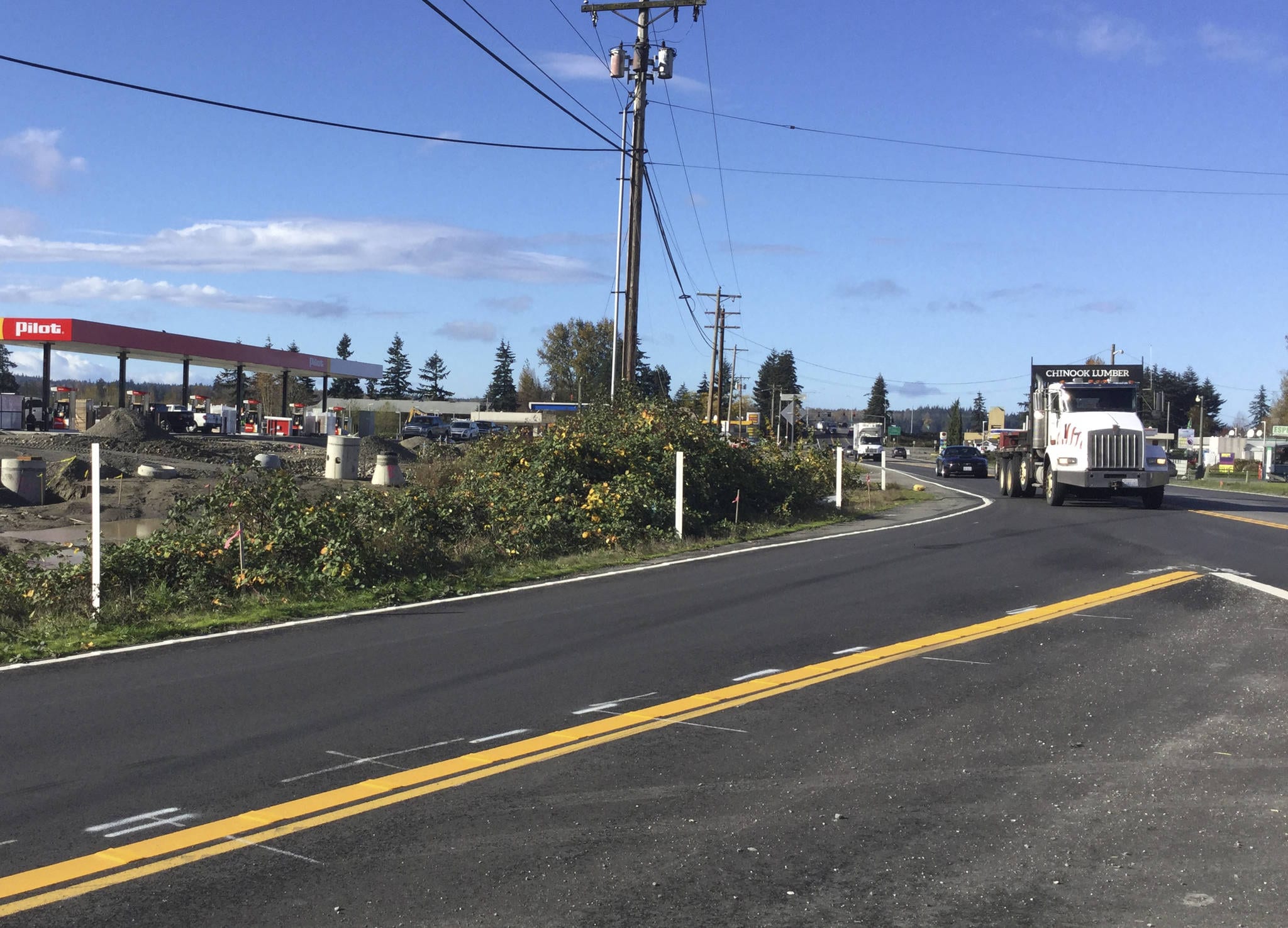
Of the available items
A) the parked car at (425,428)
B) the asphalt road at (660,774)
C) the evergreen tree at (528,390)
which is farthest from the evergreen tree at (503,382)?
the asphalt road at (660,774)

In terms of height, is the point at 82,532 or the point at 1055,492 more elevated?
the point at 1055,492

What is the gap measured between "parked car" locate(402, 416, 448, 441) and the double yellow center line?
61530mm

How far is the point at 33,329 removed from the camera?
161 feet

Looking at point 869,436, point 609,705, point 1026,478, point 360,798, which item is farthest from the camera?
point 869,436

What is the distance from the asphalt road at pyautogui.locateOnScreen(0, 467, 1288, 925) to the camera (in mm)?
4578

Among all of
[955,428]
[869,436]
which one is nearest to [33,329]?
[869,436]

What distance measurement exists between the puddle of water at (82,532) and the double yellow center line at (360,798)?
16.7 m

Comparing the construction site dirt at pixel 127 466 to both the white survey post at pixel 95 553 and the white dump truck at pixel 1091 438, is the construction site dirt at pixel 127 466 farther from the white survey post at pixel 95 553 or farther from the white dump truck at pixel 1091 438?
the white dump truck at pixel 1091 438

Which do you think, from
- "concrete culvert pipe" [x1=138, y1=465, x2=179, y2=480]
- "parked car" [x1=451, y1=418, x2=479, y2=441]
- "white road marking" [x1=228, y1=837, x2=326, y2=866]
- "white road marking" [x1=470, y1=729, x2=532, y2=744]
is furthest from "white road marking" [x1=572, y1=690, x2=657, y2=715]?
"parked car" [x1=451, y1=418, x2=479, y2=441]

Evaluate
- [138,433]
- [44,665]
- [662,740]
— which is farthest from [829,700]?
[138,433]

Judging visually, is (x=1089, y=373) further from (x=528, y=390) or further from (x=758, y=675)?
(x=528, y=390)

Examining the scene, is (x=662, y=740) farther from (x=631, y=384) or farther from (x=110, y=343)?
(x=110, y=343)

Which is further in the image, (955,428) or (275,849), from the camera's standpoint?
(955,428)

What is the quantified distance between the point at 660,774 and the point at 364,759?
1681mm
